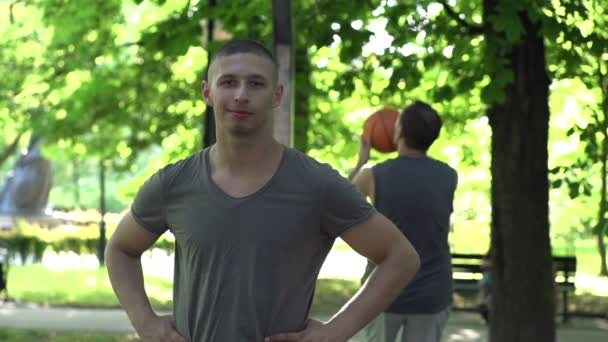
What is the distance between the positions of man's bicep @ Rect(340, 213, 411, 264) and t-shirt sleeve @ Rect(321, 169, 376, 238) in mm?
22

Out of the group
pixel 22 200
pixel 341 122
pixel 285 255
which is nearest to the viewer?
pixel 285 255

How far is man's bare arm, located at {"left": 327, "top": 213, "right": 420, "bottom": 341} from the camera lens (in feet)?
10.7

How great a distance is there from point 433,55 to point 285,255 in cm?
812

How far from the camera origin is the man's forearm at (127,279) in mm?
3416

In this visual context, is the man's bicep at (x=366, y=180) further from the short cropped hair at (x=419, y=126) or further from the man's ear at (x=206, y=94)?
the man's ear at (x=206, y=94)

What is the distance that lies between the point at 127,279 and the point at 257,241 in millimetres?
514

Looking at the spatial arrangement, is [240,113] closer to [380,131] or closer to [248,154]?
[248,154]

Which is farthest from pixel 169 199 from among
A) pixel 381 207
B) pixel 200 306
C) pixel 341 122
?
pixel 341 122

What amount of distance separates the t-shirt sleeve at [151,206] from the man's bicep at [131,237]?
0.06ft

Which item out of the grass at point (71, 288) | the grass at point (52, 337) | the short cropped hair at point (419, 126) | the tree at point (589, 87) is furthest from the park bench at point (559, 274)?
the short cropped hair at point (419, 126)

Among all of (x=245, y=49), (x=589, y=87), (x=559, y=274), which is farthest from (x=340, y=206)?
(x=559, y=274)

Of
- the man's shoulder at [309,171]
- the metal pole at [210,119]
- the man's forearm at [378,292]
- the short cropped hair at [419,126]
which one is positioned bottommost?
the man's forearm at [378,292]

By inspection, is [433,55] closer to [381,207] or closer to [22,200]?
[381,207]

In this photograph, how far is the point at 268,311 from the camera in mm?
3174
